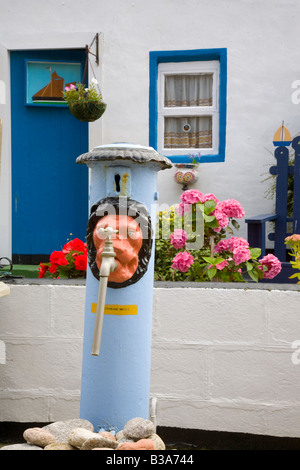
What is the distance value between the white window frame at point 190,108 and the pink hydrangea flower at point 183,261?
2.48 m

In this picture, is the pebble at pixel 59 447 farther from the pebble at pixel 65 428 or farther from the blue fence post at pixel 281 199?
the blue fence post at pixel 281 199

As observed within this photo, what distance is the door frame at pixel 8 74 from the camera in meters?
5.12

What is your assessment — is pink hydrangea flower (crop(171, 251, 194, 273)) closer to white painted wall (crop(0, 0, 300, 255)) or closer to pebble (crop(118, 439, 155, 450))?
pebble (crop(118, 439, 155, 450))

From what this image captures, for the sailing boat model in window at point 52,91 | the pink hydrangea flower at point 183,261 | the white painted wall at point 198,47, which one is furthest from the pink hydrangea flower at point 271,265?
the sailing boat model in window at point 52,91

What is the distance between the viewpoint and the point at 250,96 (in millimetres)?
4992

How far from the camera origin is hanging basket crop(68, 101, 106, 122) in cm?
468

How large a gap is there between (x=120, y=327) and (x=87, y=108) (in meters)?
3.40

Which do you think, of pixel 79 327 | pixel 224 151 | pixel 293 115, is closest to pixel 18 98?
pixel 224 151

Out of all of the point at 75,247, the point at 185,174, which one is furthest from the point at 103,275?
the point at 185,174

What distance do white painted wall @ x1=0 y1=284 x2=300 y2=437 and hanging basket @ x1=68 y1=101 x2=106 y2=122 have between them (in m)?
2.52

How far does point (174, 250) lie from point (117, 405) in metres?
1.68

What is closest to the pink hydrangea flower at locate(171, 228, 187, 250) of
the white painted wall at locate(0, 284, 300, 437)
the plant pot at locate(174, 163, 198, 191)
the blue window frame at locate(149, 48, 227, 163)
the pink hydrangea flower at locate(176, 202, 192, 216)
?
the pink hydrangea flower at locate(176, 202, 192, 216)

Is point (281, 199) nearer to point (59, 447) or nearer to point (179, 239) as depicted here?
point (179, 239)

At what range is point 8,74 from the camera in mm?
5289
